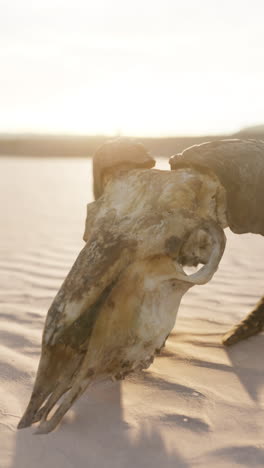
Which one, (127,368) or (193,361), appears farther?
(193,361)

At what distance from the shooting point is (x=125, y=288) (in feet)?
6.22

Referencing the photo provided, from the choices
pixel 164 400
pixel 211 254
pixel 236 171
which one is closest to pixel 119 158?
pixel 236 171

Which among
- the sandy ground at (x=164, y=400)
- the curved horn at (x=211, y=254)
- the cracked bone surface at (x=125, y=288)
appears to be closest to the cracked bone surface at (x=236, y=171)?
the cracked bone surface at (x=125, y=288)

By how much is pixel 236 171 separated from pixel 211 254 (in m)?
0.47

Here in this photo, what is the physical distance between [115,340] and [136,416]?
0.36 metres

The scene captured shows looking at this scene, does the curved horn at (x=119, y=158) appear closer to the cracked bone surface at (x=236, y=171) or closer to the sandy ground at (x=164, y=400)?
the cracked bone surface at (x=236, y=171)

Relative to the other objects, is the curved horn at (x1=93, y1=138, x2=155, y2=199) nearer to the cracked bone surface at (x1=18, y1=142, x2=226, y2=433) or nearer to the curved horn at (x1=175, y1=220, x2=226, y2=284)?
the cracked bone surface at (x1=18, y1=142, x2=226, y2=433)

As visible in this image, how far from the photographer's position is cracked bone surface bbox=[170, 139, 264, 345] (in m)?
2.22

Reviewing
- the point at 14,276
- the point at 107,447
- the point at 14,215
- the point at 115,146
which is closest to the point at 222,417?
the point at 107,447

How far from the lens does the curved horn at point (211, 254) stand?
1.90 metres

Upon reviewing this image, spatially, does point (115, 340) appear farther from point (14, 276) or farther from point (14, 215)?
point (14, 215)

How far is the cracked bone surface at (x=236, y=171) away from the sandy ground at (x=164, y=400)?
714 millimetres

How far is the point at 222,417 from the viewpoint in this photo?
200 cm

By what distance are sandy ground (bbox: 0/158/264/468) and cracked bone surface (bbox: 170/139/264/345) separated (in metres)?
0.71
